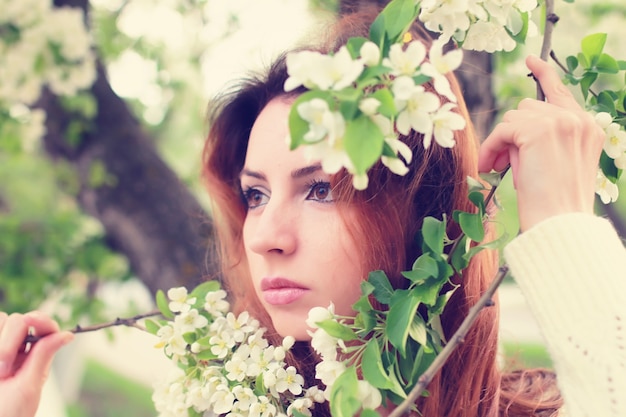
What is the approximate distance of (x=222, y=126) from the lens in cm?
155

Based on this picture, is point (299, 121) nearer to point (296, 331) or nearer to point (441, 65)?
point (441, 65)

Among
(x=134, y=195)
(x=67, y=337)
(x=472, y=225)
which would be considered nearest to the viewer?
(x=472, y=225)

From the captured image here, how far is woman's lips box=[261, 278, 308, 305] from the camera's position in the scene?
1.14m

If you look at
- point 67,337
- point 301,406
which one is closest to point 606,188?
point 301,406

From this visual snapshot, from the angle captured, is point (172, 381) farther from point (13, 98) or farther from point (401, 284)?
point (13, 98)

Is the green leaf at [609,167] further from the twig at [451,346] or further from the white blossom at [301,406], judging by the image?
the white blossom at [301,406]

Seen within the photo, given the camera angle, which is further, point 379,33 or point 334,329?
point 334,329

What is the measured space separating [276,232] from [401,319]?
1.01ft

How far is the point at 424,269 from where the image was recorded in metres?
0.93

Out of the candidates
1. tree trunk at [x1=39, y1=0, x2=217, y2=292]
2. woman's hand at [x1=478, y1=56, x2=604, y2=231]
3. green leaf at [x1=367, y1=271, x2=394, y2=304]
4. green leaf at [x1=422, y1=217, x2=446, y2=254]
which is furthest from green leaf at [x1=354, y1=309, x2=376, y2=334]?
tree trunk at [x1=39, y1=0, x2=217, y2=292]

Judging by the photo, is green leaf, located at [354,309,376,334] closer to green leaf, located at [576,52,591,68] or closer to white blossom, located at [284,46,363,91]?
white blossom, located at [284,46,363,91]

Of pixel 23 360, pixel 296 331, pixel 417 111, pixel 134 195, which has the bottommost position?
pixel 134 195

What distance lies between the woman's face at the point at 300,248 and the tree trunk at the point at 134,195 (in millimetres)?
1024

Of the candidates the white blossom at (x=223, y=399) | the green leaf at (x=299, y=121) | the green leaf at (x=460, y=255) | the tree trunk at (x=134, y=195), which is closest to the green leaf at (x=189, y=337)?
the white blossom at (x=223, y=399)
